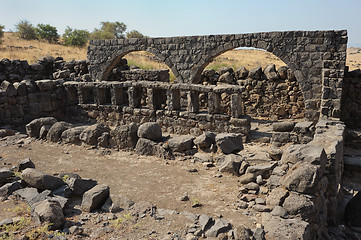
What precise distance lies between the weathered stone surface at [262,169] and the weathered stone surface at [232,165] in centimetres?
32

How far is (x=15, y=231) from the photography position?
400cm

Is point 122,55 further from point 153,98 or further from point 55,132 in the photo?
point 55,132

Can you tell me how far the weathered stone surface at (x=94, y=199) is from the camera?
4.72 metres

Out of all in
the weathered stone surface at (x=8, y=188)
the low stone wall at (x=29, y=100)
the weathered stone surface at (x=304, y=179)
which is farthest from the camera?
the low stone wall at (x=29, y=100)

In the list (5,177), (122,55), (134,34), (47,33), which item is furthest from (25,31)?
(5,177)

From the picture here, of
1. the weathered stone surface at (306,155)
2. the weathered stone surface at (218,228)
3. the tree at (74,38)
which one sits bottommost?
the weathered stone surface at (218,228)

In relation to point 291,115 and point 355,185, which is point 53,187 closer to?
point 355,185

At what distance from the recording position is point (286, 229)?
382 cm

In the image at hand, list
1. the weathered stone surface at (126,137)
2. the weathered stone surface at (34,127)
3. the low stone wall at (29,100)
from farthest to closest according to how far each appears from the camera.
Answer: the low stone wall at (29,100) < the weathered stone surface at (34,127) < the weathered stone surface at (126,137)

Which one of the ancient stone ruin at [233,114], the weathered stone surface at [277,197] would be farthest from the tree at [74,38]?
the weathered stone surface at [277,197]

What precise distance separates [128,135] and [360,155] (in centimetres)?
665

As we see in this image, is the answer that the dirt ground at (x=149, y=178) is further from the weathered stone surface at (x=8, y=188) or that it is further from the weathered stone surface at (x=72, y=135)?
the weathered stone surface at (x=8, y=188)

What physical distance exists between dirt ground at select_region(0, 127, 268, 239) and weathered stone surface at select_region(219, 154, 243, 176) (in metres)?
0.12

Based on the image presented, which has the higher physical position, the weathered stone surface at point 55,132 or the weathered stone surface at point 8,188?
the weathered stone surface at point 55,132
